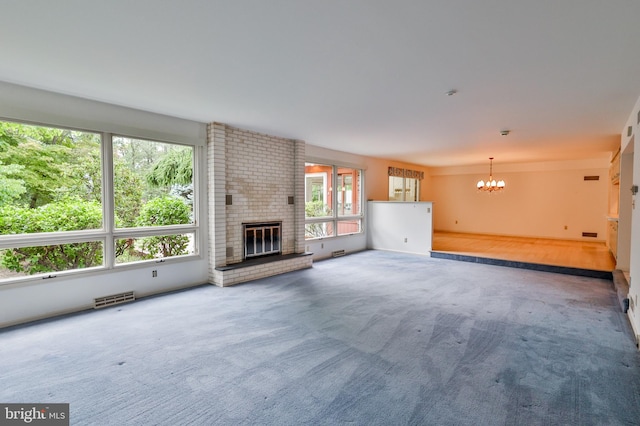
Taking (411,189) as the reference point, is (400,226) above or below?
below

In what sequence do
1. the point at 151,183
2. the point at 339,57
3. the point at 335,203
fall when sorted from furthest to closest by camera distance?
the point at 335,203 → the point at 151,183 → the point at 339,57

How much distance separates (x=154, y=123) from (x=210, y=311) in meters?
2.79

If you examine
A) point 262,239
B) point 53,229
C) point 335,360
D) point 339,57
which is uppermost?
point 339,57

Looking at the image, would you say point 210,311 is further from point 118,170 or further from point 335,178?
point 335,178

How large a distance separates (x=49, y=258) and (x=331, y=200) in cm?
539

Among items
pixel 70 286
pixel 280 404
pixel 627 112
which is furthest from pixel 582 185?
pixel 70 286

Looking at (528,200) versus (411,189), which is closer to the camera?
(528,200)

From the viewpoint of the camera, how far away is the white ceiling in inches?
77.8

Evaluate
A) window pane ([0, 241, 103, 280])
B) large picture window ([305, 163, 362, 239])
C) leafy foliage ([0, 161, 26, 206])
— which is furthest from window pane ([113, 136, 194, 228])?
large picture window ([305, 163, 362, 239])

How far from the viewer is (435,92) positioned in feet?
11.2

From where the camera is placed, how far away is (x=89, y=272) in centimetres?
384

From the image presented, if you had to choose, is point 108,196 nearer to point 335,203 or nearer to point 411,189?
point 335,203

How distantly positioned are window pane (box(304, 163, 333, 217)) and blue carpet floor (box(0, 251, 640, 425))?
118 inches

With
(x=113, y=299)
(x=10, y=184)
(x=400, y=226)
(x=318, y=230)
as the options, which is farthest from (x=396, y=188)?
(x=10, y=184)
